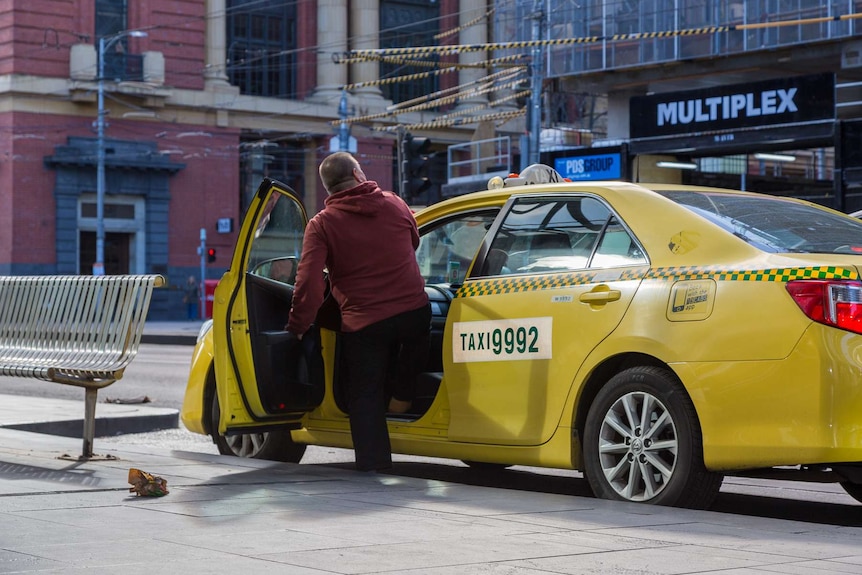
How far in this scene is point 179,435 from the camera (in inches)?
465

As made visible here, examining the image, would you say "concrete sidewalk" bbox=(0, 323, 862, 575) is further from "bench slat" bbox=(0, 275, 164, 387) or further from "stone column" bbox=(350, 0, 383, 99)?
"stone column" bbox=(350, 0, 383, 99)

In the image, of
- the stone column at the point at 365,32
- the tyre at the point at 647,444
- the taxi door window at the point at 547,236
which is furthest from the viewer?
the stone column at the point at 365,32

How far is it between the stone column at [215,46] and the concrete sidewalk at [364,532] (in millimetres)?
44828

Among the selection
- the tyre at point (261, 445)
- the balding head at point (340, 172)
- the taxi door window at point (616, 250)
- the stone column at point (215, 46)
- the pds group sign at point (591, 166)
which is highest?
the stone column at point (215, 46)

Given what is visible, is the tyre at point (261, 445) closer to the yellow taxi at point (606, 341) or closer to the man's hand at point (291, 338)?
the yellow taxi at point (606, 341)

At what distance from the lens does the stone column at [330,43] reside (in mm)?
54625

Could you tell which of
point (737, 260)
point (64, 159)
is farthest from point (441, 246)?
point (64, 159)

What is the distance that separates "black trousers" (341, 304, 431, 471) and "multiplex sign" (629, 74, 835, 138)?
19142 mm

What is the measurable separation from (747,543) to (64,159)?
43.4 meters

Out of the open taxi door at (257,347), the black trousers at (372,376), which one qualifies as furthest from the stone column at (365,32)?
the black trousers at (372,376)

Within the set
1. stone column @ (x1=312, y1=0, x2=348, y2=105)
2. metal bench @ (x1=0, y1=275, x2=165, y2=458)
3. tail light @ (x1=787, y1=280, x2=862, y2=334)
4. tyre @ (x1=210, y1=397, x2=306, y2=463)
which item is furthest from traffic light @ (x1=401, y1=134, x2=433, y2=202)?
stone column @ (x1=312, y1=0, x2=348, y2=105)

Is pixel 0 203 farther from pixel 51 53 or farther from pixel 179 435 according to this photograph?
pixel 179 435

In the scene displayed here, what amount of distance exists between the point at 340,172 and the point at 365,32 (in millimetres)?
48482

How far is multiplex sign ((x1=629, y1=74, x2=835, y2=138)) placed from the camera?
25250 millimetres
